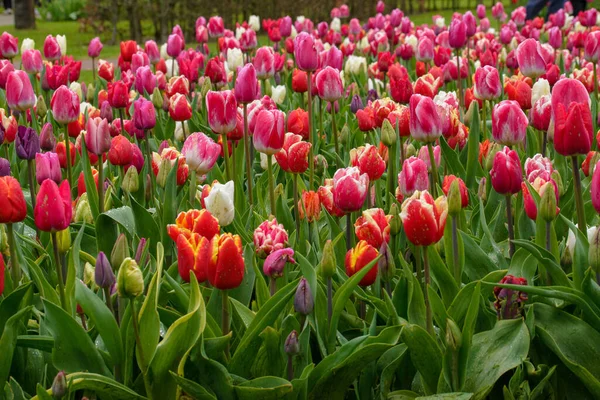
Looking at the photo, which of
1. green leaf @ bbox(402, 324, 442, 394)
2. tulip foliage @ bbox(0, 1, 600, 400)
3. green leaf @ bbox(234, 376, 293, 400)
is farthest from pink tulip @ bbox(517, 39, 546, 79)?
green leaf @ bbox(234, 376, 293, 400)

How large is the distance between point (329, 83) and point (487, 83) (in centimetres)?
65

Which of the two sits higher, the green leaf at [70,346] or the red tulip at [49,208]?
the red tulip at [49,208]

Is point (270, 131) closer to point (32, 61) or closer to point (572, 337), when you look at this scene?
point (572, 337)

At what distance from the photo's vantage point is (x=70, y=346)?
1821mm

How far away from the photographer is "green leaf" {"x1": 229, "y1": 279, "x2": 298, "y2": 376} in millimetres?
1825

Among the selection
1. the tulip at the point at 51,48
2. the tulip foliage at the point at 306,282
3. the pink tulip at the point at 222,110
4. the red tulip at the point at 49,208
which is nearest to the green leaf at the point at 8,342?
the tulip foliage at the point at 306,282

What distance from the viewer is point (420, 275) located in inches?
92.1

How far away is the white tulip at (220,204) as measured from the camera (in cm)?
218

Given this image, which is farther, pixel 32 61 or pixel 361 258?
pixel 32 61

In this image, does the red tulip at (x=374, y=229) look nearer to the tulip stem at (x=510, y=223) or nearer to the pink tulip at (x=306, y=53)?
the tulip stem at (x=510, y=223)

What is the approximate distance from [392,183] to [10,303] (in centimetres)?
151

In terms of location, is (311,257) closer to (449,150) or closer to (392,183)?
(392,183)

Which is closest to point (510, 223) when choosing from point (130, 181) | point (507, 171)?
point (507, 171)

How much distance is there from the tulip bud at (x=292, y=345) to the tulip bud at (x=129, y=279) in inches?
12.7
